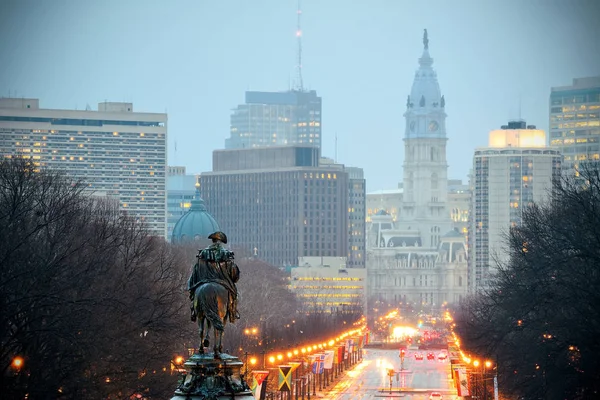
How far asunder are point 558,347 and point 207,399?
50.0m

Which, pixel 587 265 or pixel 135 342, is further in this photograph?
pixel 587 265

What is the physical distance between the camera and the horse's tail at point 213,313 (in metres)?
32.9

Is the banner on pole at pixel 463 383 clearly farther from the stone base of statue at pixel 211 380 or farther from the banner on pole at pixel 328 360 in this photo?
the stone base of statue at pixel 211 380

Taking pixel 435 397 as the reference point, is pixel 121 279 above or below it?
above

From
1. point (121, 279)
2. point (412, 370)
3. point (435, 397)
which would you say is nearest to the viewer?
point (121, 279)

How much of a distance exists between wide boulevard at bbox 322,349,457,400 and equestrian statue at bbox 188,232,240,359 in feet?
303

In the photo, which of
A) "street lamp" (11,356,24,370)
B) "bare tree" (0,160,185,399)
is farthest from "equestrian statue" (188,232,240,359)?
"street lamp" (11,356,24,370)

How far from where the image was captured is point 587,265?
85.1m

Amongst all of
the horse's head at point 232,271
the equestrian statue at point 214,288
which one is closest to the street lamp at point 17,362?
the equestrian statue at point 214,288

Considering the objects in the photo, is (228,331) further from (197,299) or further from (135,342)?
(197,299)

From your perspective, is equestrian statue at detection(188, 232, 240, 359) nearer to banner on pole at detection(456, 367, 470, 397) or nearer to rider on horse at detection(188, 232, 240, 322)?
rider on horse at detection(188, 232, 240, 322)

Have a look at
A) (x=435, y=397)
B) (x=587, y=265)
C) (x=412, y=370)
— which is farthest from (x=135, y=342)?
(x=412, y=370)

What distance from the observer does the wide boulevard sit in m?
131

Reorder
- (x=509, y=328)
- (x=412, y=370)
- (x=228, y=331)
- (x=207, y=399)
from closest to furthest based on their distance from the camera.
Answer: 1. (x=207, y=399)
2. (x=509, y=328)
3. (x=228, y=331)
4. (x=412, y=370)
